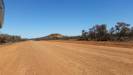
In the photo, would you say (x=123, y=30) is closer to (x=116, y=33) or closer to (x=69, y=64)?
(x=116, y=33)

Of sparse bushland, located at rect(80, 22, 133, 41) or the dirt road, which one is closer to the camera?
the dirt road

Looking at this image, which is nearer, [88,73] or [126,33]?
[88,73]

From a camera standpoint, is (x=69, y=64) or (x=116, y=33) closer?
(x=69, y=64)

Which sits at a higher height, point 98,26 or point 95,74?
point 98,26

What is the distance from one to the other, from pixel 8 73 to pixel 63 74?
233 centimetres

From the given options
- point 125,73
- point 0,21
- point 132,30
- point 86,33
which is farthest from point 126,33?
point 125,73

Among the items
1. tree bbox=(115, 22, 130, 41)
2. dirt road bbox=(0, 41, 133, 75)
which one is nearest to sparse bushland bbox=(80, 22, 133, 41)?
tree bbox=(115, 22, 130, 41)

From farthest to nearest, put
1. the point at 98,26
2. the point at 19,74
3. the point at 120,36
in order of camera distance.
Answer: the point at 98,26 < the point at 120,36 < the point at 19,74

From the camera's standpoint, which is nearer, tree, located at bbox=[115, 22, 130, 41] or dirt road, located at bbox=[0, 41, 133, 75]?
dirt road, located at bbox=[0, 41, 133, 75]

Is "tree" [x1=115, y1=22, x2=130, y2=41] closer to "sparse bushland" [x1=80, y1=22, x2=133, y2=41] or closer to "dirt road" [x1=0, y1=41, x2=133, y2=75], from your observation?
"sparse bushland" [x1=80, y1=22, x2=133, y2=41]

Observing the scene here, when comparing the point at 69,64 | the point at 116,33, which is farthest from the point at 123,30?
the point at 69,64

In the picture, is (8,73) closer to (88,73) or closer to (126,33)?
(88,73)

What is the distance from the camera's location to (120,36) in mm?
74312

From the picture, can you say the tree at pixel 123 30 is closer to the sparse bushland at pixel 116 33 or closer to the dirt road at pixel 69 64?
the sparse bushland at pixel 116 33
